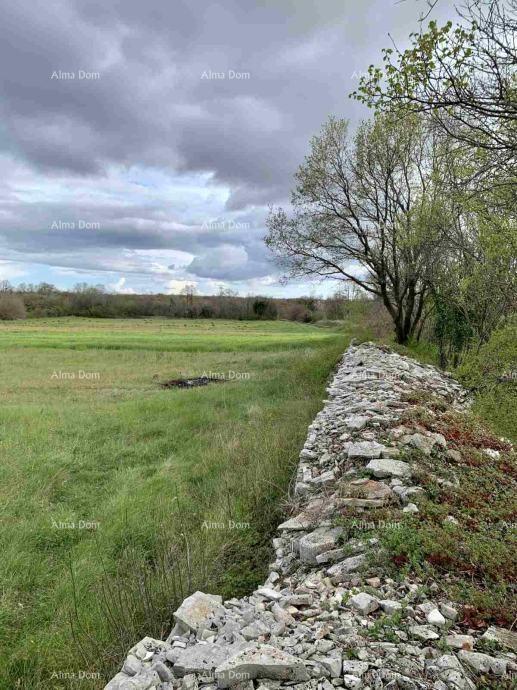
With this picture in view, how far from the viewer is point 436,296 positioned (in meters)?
18.5

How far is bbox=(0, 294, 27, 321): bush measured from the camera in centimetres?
8906

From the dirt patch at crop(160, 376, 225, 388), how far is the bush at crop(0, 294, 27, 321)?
79.4 m

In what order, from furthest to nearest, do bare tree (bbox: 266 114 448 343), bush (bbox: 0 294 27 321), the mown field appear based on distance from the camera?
1. bush (bbox: 0 294 27 321)
2. bare tree (bbox: 266 114 448 343)
3. the mown field

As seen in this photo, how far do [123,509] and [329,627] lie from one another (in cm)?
524

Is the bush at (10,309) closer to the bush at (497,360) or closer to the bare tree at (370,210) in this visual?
the bare tree at (370,210)

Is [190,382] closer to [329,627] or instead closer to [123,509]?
[123,509]

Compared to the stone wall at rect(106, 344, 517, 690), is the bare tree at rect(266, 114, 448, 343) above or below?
above

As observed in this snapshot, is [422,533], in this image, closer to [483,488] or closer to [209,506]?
[483,488]

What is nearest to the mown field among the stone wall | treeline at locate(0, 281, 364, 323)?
the stone wall

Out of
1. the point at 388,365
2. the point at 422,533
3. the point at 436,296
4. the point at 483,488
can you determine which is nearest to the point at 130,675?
the point at 422,533

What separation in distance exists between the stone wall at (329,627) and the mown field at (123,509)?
74cm

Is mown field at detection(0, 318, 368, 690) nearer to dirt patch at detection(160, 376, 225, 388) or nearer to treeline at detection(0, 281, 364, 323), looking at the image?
dirt patch at detection(160, 376, 225, 388)

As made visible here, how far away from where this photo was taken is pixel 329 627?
3373 mm

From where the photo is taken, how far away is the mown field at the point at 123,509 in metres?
4.54
